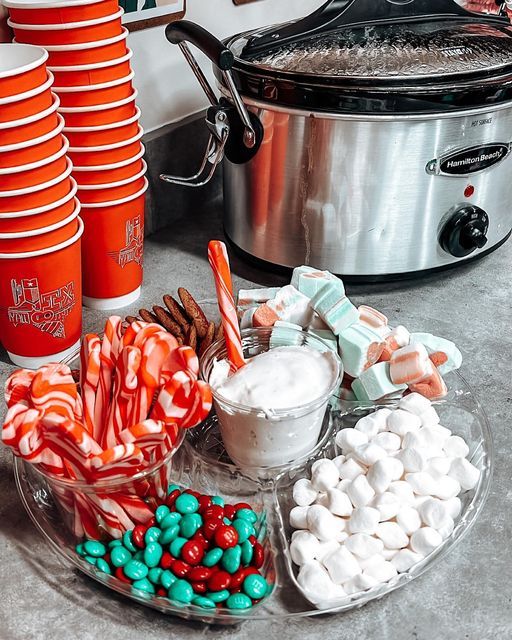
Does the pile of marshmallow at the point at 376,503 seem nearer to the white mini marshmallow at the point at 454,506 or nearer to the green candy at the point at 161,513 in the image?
the white mini marshmallow at the point at 454,506

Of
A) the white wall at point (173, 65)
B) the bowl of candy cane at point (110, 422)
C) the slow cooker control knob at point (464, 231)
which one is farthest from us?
the white wall at point (173, 65)

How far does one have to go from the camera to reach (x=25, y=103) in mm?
739

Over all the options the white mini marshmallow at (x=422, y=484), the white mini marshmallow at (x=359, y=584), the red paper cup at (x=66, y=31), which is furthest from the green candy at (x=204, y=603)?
the red paper cup at (x=66, y=31)

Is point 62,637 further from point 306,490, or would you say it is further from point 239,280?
point 239,280

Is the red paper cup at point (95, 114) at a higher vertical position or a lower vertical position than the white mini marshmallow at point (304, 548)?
higher

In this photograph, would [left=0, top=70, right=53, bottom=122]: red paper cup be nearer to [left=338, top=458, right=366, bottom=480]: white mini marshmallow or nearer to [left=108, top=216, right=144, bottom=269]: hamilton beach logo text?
[left=108, top=216, right=144, bottom=269]: hamilton beach logo text

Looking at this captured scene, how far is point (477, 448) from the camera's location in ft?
2.47

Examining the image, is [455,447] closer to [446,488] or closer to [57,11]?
[446,488]

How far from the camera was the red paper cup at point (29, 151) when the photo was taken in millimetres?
744

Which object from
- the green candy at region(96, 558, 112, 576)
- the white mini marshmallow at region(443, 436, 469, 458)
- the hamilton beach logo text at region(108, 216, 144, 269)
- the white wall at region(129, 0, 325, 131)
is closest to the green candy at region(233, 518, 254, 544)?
the green candy at region(96, 558, 112, 576)

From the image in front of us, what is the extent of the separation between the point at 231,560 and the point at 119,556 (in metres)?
0.09

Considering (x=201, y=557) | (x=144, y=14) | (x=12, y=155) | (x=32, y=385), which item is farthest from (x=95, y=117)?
(x=201, y=557)

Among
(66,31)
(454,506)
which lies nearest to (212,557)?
(454,506)

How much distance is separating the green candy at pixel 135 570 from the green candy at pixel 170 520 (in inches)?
1.4
